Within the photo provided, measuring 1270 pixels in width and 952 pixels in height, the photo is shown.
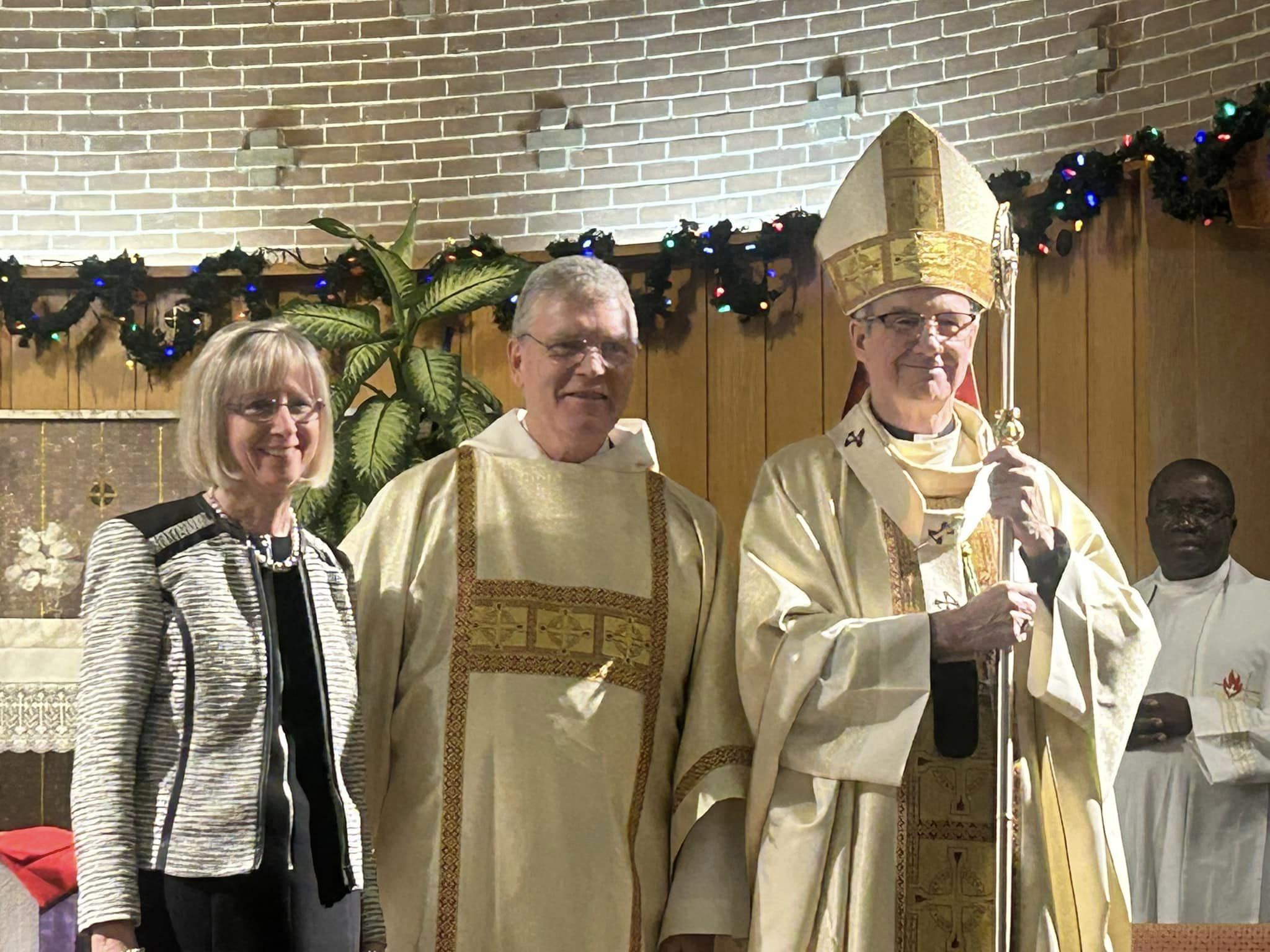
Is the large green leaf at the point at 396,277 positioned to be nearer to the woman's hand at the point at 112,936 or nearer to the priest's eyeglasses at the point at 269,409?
the priest's eyeglasses at the point at 269,409

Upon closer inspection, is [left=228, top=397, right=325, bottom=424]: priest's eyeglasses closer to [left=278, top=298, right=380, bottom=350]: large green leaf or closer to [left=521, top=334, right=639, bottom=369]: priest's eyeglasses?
[left=521, top=334, right=639, bottom=369]: priest's eyeglasses

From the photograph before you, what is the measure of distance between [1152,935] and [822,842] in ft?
7.44

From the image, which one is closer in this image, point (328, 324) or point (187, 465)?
point (187, 465)

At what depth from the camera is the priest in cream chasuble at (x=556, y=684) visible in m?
3.78

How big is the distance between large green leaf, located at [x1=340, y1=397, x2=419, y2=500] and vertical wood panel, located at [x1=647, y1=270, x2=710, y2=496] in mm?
1163

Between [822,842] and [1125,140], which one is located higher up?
[1125,140]

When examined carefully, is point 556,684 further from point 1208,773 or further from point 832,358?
point 832,358

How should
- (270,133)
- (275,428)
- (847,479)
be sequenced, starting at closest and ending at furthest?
(275,428) → (847,479) → (270,133)

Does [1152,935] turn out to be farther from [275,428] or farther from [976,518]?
[275,428]

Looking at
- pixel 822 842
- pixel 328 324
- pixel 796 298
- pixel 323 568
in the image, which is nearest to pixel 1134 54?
pixel 796 298

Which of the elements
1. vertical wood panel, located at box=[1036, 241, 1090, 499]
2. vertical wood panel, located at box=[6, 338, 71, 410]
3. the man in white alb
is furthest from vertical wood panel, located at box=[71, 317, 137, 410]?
the man in white alb

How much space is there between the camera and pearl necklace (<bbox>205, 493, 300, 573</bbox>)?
3.20 m

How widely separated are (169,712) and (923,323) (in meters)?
1.77

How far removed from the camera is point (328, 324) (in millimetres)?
5836
